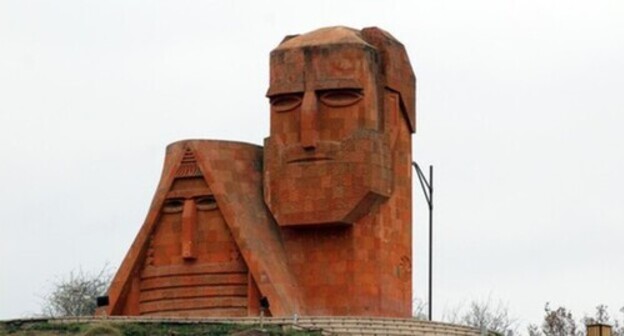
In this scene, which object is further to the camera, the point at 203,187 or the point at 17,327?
the point at 203,187

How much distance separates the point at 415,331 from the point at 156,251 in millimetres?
7262

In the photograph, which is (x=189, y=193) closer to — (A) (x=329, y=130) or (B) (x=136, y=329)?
(A) (x=329, y=130)

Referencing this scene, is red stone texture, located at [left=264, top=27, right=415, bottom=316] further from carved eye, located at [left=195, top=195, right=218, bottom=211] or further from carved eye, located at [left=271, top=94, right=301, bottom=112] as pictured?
carved eye, located at [left=195, top=195, right=218, bottom=211]

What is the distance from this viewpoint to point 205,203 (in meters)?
46.6

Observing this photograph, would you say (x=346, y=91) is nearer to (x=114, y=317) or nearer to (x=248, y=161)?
(x=248, y=161)

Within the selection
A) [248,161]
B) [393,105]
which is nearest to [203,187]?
[248,161]

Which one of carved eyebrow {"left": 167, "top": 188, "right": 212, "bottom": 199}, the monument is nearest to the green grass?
the monument

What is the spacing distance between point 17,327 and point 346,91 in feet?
30.9

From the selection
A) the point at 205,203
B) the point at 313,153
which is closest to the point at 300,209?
the point at 313,153

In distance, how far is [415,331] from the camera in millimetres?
43094

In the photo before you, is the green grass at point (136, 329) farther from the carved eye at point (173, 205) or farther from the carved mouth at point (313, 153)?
the carved mouth at point (313, 153)

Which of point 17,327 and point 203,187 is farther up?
point 203,187

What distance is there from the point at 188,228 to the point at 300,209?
2.76 m

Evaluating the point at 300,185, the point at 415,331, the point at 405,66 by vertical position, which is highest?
the point at 405,66
